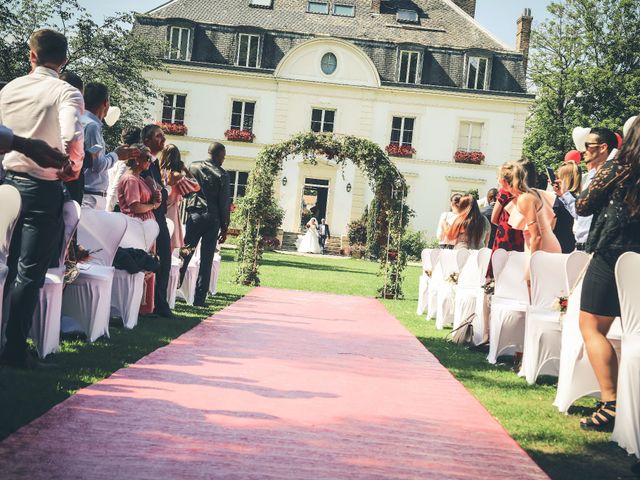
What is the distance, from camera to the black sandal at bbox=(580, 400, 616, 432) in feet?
16.7

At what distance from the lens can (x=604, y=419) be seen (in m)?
5.08

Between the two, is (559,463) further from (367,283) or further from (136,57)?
(136,57)

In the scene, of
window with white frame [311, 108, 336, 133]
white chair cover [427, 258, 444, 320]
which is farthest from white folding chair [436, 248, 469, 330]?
window with white frame [311, 108, 336, 133]

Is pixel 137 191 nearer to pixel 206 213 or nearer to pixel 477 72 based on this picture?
pixel 206 213

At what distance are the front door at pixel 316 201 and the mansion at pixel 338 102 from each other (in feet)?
0.26

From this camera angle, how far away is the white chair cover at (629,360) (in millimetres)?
4441

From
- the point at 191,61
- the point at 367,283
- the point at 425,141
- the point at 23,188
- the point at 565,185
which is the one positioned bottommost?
the point at 367,283

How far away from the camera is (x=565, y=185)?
345 inches

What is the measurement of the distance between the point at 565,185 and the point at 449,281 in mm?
2566

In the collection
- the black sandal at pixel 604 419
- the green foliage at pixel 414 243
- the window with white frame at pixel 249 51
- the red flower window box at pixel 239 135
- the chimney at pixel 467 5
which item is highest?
the chimney at pixel 467 5

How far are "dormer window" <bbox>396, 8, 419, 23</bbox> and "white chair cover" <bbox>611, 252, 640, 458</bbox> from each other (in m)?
37.8

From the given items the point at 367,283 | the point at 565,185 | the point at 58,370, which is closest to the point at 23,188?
the point at 58,370

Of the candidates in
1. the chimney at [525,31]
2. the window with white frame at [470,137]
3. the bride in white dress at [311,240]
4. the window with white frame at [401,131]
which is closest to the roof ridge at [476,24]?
the chimney at [525,31]

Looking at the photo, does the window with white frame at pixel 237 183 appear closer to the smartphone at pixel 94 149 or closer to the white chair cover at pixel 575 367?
the smartphone at pixel 94 149
